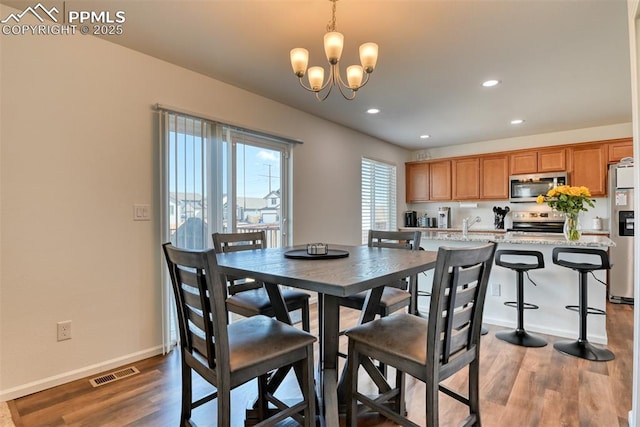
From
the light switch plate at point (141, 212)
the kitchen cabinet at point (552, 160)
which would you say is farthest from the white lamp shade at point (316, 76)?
the kitchen cabinet at point (552, 160)

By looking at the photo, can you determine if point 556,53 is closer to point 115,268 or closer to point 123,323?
point 115,268

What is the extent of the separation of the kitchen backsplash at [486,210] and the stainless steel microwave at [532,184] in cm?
28

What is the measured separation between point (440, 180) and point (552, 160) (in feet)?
5.52

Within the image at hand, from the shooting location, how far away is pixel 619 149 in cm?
449

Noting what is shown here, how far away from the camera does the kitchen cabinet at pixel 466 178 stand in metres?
5.62

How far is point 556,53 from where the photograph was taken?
260 centimetres

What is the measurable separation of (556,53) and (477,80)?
643mm

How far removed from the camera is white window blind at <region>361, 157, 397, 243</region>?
5246 millimetres

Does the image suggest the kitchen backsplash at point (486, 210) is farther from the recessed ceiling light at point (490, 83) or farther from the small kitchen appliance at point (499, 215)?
the recessed ceiling light at point (490, 83)

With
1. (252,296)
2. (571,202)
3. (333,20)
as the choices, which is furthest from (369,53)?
(571,202)

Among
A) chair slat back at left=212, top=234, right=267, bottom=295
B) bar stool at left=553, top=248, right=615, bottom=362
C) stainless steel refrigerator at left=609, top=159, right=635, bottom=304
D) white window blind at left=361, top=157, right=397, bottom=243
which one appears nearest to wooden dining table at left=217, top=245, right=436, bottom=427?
chair slat back at left=212, top=234, right=267, bottom=295

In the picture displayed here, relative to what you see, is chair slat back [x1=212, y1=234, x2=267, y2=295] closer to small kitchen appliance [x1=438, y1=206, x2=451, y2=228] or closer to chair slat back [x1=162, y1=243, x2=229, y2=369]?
chair slat back [x1=162, y1=243, x2=229, y2=369]

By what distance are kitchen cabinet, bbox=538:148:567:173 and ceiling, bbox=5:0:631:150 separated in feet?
3.11

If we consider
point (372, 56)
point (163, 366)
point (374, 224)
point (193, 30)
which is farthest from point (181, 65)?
point (374, 224)
